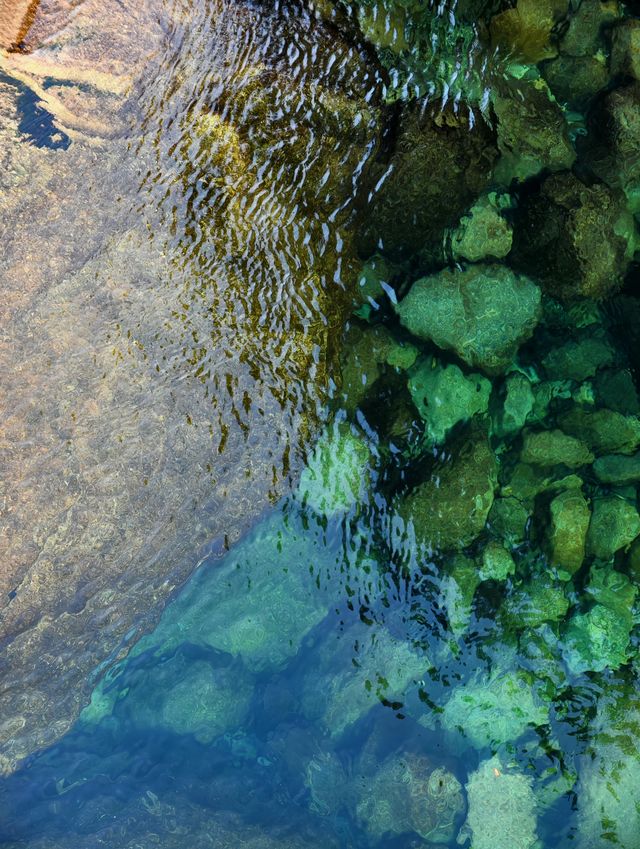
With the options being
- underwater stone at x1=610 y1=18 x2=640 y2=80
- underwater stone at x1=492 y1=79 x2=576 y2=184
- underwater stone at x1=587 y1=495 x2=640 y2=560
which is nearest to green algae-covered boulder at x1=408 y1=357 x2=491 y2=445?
underwater stone at x1=587 y1=495 x2=640 y2=560

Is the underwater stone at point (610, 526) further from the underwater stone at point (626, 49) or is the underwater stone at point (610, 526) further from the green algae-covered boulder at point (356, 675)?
the underwater stone at point (626, 49)

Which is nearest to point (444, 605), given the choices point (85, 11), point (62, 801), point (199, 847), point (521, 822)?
point (521, 822)

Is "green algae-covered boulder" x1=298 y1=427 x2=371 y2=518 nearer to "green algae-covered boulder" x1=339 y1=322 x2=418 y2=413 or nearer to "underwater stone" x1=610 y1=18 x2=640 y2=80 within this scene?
"green algae-covered boulder" x1=339 y1=322 x2=418 y2=413

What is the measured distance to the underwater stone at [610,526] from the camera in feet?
9.78

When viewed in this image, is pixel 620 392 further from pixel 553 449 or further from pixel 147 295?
pixel 147 295

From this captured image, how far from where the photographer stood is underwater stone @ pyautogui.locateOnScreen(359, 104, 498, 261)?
2898mm

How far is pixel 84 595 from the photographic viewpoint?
2.75 meters

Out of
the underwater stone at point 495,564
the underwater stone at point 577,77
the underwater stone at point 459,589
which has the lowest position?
the underwater stone at point 459,589

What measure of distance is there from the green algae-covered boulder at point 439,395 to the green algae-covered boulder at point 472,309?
0.12 metres

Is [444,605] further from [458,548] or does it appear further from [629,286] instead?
[629,286]

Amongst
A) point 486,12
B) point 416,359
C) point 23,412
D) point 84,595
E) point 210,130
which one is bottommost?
point 84,595

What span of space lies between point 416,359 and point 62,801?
292cm

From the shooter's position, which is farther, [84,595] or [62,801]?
A: [62,801]

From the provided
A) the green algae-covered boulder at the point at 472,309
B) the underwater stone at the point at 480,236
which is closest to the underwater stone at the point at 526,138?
the underwater stone at the point at 480,236
